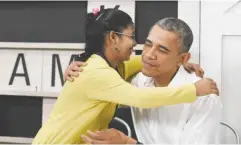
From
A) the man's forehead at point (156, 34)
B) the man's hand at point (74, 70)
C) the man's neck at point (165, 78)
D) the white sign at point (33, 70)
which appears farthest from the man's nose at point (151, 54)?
the white sign at point (33, 70)

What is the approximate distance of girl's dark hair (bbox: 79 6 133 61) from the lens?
1470mm

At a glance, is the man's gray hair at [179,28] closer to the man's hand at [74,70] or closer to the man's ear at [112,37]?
the man's ear at [112,37]

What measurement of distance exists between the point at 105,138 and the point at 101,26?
48 cm

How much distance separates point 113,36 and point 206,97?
0.48 metres

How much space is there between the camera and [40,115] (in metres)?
2.28

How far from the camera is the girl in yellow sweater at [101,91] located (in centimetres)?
133

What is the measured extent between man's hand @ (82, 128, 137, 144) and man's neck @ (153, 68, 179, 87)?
0.31m

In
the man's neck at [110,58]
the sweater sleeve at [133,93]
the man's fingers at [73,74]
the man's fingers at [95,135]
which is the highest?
the man's neck at [110,58]

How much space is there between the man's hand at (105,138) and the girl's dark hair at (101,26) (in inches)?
13.8

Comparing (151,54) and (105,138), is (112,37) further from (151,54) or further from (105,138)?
(105,138)

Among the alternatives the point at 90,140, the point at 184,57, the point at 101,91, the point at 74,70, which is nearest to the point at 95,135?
the point at 90,140

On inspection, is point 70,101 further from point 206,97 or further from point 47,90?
point 47,90

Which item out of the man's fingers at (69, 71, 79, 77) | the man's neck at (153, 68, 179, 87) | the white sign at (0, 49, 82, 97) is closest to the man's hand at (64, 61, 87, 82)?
the man's fingers at (69, 71, 79, 77)

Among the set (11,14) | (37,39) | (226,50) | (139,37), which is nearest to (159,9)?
(139,37)
